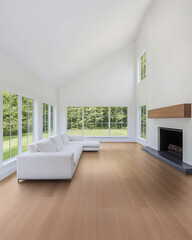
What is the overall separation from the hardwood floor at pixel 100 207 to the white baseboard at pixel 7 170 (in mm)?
128

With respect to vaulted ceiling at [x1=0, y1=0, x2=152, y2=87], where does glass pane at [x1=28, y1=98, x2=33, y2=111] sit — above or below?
below

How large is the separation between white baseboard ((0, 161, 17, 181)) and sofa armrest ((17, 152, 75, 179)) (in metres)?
0.57

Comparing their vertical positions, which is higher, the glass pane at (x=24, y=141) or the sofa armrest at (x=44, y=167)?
the glass pane at (x=24, y=141)

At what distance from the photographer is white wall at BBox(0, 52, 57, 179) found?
11.4 feet

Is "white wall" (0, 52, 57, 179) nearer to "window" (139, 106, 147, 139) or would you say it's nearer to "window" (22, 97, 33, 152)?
"window" (22, 97, 33, 152)

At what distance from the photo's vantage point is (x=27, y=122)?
4855 mm

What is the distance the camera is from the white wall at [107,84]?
861 centimetres

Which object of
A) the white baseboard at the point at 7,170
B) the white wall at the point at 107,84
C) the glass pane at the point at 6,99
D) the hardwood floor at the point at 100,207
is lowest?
the hardwood floor at the point at 100,207

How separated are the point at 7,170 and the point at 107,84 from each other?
6.43m

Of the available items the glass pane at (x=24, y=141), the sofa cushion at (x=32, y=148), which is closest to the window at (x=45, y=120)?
the glass pane at (x=24, y=141)

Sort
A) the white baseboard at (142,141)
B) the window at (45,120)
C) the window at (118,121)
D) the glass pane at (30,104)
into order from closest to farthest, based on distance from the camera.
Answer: the glass pane at (30,104) → the window at (45,120) → the white baseboard at (142,141) → the window at (118,121)

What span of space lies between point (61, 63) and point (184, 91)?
4129 millimetres

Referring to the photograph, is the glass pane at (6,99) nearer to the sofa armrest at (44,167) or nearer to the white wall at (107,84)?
the sofa armrest at (44,167)

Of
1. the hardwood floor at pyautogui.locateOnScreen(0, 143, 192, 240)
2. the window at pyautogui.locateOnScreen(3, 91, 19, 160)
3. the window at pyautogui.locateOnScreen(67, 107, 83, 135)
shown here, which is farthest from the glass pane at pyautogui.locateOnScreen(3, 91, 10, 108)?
the window at pyautogui.locateOnScreen(67, 107, 83, 135)
